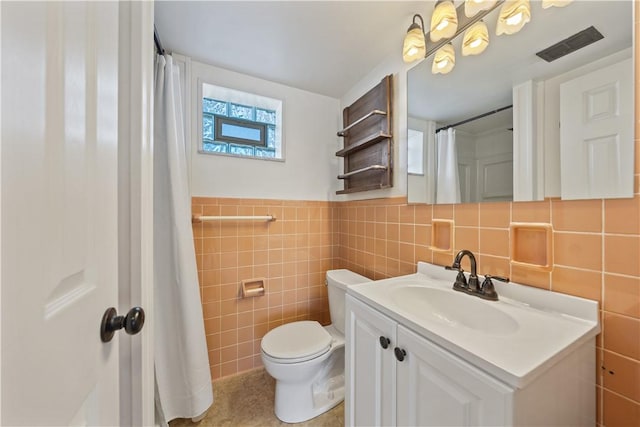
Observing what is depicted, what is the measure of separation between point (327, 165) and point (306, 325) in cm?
128

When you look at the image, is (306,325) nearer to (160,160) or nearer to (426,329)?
(426,329)

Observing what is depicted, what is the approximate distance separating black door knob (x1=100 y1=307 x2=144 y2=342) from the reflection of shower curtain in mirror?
1.30 metres

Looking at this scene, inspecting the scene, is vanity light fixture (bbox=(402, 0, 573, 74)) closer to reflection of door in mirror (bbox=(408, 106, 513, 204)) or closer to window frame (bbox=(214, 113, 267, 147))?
reflection of door in mirror (bbox=(408, 106, 513, 204))

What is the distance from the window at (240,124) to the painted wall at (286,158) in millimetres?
58

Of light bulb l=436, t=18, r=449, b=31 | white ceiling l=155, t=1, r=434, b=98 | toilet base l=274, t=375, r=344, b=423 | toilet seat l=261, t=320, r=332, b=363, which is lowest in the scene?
toilet base l=274, t=375, r=344, b=423

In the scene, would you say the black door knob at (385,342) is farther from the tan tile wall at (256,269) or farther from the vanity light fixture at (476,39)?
the vanity light fixture at (476,39)

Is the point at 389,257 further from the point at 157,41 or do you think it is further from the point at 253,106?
the point at 157,41

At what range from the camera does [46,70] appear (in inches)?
12.8

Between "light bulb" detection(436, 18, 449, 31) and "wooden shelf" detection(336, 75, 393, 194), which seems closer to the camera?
"light bulb" detection(436, 18, 449, 31)

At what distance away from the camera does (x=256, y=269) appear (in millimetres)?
1772

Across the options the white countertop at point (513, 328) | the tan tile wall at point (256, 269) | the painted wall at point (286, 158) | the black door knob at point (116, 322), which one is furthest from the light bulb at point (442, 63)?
the black door knob at point (116, 322)

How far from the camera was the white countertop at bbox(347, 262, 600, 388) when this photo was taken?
57 centimetres

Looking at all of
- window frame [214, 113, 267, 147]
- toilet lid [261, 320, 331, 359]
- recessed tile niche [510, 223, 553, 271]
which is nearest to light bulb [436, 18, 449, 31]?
recessed tile niche [510, 223, 553, 271]

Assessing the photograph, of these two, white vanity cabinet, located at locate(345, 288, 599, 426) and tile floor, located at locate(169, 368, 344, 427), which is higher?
white vanity cabinet, located at locate(345, 288, 599, 426)
